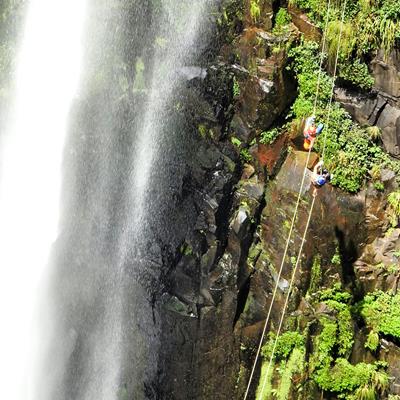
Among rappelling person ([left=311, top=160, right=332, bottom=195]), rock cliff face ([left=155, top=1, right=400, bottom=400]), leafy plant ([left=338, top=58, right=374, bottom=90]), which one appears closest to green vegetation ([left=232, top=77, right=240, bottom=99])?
rock cliff face ([left=155, top=1, right=400, bottom=400])

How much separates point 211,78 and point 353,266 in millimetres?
5954

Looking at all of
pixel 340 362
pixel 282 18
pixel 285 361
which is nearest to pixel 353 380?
pixel 340 362

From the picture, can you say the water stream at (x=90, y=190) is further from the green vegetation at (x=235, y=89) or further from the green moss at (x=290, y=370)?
the green moss at (x=290, y=370)

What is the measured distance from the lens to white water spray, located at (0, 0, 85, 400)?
642 inches

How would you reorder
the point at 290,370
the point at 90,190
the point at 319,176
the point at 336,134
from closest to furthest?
the point at 319,176 → the point at 290,370 → the point at 336,134 → the point at 90,190

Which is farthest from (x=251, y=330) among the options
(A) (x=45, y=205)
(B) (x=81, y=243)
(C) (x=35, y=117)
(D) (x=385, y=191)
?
(C) (x=35, y=117)

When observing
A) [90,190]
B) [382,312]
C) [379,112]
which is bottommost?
[382,312]

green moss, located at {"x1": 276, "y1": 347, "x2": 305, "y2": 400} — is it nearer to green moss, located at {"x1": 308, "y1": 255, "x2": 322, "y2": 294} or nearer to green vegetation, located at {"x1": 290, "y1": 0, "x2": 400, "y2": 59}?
green moss, located at {"x1": 308, "y1": 255, "x2": 322, "y2": 294}

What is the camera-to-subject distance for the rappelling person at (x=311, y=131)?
12242 millimetres

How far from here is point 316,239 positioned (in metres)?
13.0

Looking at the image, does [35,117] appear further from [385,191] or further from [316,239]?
[385,191]

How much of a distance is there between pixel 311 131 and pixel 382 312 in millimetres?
4622

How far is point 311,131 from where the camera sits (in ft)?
40.4

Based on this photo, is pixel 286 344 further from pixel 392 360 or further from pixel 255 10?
pixel 255 10
